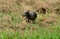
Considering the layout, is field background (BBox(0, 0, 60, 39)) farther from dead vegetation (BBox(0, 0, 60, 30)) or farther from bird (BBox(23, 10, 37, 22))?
bird (BBox(23, 10, 37, 22))

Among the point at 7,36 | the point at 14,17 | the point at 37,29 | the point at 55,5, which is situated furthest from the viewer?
the point at 55,5

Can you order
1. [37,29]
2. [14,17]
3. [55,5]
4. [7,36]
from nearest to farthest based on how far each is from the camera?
[7,36] → [37,29] → [14,17] → [55,5]

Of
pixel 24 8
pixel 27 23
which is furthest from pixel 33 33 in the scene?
pixel 24 8

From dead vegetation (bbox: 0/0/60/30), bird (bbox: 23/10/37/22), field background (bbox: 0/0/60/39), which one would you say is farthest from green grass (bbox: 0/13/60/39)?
bird (bbox: 23/10/37/22)

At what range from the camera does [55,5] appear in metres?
9.25

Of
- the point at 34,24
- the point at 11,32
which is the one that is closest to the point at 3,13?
the point at 34,24

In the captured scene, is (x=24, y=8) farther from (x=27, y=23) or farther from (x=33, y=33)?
(x=33, y=33)

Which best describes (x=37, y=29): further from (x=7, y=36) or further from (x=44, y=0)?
(x=44, y=0)

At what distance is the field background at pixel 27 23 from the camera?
637 cm

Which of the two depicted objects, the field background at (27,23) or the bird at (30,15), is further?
the bird at (30,15)

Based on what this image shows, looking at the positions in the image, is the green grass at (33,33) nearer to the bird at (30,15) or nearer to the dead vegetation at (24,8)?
the dead vegetation at (24,8)

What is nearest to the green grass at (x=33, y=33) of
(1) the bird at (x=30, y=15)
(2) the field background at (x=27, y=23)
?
(2) the field background at (x=27, y=23)

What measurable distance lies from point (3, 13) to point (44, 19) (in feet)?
3.84

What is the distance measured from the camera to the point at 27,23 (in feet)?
24.2
